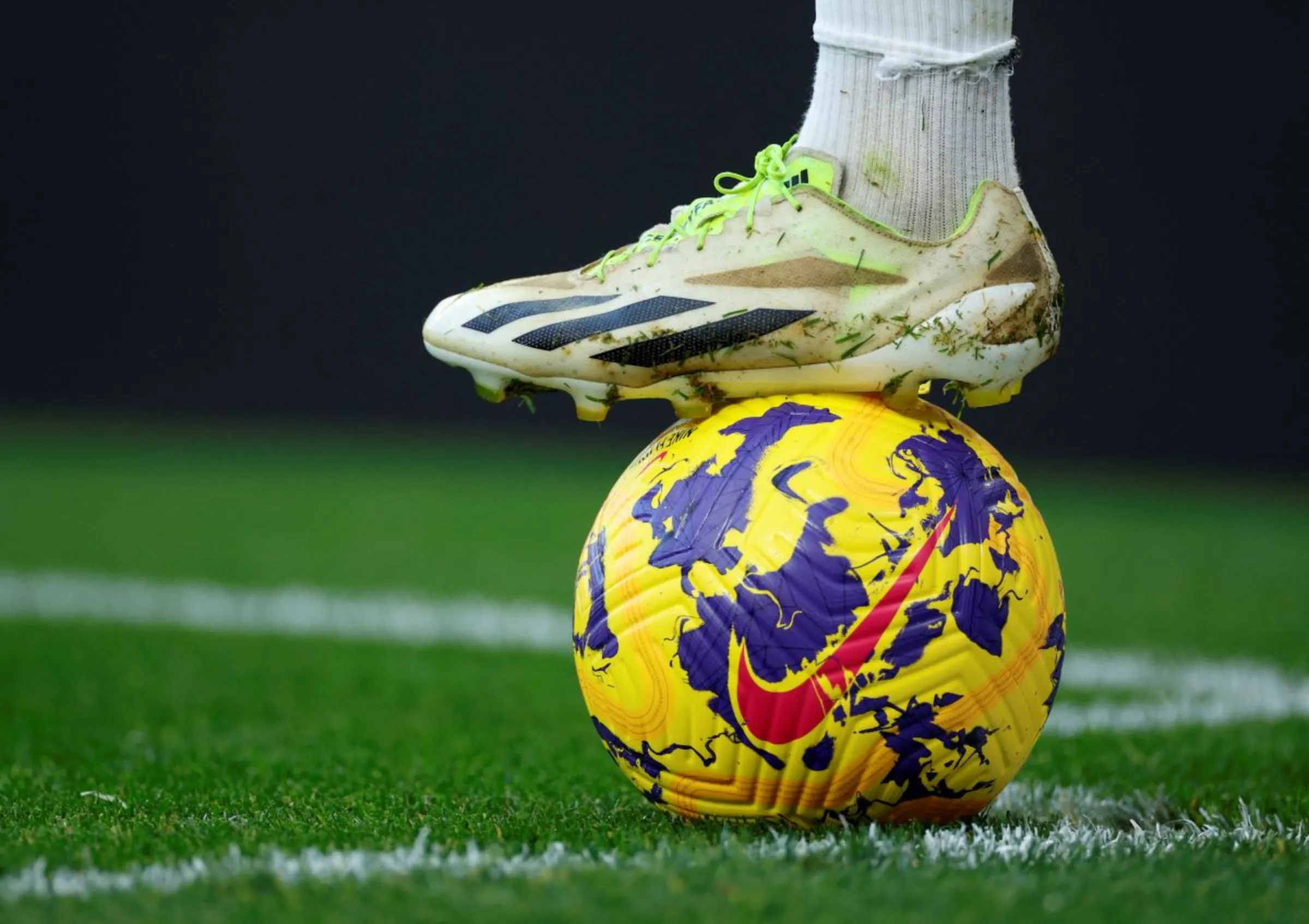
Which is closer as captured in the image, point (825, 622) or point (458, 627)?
point (825, 622)

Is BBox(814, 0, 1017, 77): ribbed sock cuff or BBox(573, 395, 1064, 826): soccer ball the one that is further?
BBox(814, 0, 1017, 77): ribbed sock cuff

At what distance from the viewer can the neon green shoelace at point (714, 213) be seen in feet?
7.94

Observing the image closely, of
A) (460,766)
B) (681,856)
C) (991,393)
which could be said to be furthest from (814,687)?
(460,766)

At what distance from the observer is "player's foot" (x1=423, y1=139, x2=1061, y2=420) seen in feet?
7.63

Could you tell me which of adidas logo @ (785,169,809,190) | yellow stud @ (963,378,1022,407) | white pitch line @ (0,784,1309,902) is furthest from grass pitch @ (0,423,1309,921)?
adidas logo @ (785,169,809,190)

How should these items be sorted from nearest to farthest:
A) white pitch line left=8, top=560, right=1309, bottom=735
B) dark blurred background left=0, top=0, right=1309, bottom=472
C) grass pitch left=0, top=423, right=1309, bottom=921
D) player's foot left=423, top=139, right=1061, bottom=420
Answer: grass pitch left=0, top=423, right=1309, bottom=921, player's foot left=423, top=139, right=1061, bottom=420, white pitch line left=8, top=560, right=1309, bottom=735, dark blurred background left=0, top=0, right=1309, bottom=472

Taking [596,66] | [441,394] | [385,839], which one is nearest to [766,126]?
[596,66]

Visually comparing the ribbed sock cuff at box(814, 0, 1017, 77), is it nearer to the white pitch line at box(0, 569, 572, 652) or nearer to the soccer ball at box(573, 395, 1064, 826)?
the soccer ball at box(573, 395, 1064, 826)

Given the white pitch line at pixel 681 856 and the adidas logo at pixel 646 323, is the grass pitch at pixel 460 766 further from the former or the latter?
the adidas logo at pixel 646 323

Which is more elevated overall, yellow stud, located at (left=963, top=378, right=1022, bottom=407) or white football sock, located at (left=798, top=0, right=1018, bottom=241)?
white football sock, located at (left=798, top=0, right=1018, bottom=241)

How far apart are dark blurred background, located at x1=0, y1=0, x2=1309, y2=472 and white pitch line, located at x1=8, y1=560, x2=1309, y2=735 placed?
164 inches

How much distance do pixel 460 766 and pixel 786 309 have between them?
46.3 inches

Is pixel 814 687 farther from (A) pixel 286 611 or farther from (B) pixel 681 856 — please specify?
(A) pixel 286 611

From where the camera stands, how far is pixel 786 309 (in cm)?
233
